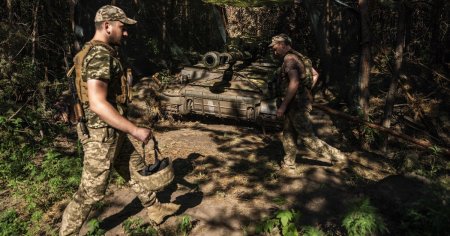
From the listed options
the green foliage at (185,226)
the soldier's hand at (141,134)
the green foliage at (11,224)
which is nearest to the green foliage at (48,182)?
the green foliage at (11,224)

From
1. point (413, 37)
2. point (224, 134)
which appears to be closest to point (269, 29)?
point (413, 37)

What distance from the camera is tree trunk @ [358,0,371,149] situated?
6512mm

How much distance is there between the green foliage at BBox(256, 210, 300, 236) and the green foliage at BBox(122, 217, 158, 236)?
1.19 m

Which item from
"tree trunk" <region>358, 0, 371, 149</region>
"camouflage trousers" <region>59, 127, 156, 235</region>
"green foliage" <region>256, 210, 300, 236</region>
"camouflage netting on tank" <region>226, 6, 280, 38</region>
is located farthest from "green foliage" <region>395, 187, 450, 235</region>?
"camouflage netting on tank" <region>226, 6, 280, 38</region>

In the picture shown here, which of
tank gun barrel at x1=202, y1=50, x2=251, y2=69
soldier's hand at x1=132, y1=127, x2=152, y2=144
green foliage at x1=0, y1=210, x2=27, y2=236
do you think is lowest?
green foliage at x1=0, y1=210, x2=27, y2=236

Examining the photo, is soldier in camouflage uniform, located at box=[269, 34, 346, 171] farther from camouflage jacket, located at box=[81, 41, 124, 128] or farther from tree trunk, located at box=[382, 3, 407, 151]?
camouflage jacket, located at box=[81, 41, 124, 128]

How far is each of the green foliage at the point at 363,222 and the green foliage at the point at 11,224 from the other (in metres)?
3.58

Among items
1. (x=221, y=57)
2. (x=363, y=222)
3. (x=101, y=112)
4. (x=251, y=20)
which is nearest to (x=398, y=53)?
(x=221, y=57)

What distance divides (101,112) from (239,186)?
9.17 feet

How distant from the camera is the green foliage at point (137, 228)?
411 centimetres

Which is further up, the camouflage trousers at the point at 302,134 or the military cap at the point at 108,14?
the military cap at the point at 108,14

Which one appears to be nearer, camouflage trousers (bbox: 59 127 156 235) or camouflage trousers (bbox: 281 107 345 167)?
camouflage trousers (bbox: 59 127 156 235)

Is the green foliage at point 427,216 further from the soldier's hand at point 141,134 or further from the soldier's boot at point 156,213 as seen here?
the soldier's hand at point 141,134

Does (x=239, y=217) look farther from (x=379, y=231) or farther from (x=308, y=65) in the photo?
(x=308, y=65)
